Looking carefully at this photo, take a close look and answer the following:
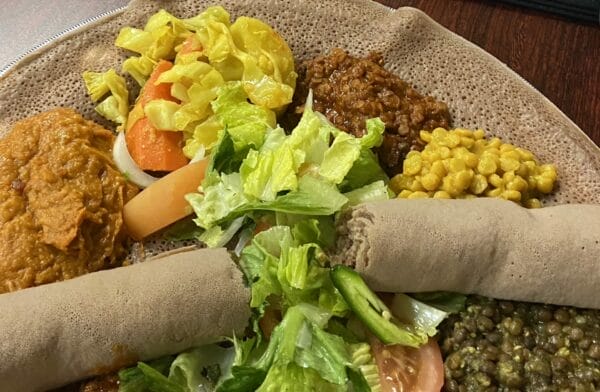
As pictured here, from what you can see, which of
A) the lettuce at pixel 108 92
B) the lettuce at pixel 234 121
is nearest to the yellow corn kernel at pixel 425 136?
the lettuce at pixel 234 121

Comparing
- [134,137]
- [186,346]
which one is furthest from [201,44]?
[186,346]

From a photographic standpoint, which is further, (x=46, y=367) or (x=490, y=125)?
(x=490, y=125)

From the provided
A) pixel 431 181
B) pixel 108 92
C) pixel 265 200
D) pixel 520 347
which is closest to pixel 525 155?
pixel 431 181

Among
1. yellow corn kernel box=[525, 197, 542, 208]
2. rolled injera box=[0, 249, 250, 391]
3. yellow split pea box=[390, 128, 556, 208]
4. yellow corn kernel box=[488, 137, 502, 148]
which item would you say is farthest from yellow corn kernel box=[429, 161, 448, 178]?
rolled injera box=[0, 249, 250, 391]

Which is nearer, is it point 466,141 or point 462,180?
point 462,180

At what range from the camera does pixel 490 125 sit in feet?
10.9

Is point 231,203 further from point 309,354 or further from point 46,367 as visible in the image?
point 46,367

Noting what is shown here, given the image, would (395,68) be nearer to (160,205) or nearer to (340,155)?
(340,155)

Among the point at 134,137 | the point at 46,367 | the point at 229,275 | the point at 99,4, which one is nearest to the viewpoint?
the point at 46,367

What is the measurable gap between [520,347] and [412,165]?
3.06ft

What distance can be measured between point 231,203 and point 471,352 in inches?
47.2

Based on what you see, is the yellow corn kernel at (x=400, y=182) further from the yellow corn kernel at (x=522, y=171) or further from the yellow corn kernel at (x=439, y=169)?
the yellow corn kernel at (x=522, y=171)

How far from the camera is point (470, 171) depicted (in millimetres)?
2990

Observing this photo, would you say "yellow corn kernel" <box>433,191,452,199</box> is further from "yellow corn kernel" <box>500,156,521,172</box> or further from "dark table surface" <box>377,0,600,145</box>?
"dark table surface" <box>377,0,600,145</box>
